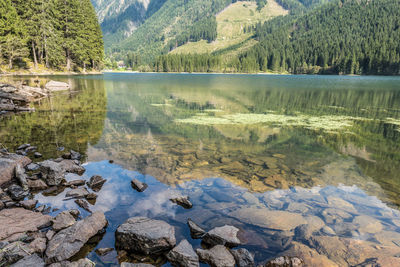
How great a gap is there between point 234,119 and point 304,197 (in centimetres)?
1479

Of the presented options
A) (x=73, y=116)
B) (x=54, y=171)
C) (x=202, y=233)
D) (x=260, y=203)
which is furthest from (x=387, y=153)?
(x=73, y=116)

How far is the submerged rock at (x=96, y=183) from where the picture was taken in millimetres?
9625

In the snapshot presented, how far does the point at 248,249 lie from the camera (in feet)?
21.7

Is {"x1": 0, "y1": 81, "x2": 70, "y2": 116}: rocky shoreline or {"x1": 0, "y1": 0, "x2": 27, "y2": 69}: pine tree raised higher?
{"x1": 0, "y1": 0, "x2": 27, "y2": 69}: pine tree

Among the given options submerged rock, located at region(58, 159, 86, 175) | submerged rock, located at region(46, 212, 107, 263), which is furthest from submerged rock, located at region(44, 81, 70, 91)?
submerged rock, located at region(46, 212, 107, 263)

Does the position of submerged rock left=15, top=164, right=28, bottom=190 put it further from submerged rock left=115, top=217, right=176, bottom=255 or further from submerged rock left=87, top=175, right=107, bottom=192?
submerged rock left=115, top=217, right=176, bottom=255

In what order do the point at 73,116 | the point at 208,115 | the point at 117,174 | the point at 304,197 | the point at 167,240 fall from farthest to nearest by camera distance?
the point at 208,115 < the point at 73,116 < the point at 117,174 < the point at 304,197 < the point at 167,240

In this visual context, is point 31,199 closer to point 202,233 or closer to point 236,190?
point 202,233

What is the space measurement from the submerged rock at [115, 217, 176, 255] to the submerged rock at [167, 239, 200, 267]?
0.39m

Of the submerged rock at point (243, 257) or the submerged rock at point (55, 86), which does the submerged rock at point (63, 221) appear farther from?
the submerged rock at point (55, 86)

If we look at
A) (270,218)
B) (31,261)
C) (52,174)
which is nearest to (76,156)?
(52,174)

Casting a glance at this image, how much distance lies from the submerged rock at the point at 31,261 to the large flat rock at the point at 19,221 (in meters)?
1.36

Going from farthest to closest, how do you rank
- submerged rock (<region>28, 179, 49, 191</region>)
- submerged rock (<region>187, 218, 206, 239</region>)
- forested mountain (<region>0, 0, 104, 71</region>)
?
forested mountain (<region>0, 0, 104, 71</region>)
submerged rock (<region>28, 179, 49, 191</region>)
submerged rock (<region>187, 218, 206, 239</region>)

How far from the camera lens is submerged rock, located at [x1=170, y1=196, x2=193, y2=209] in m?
8.53
